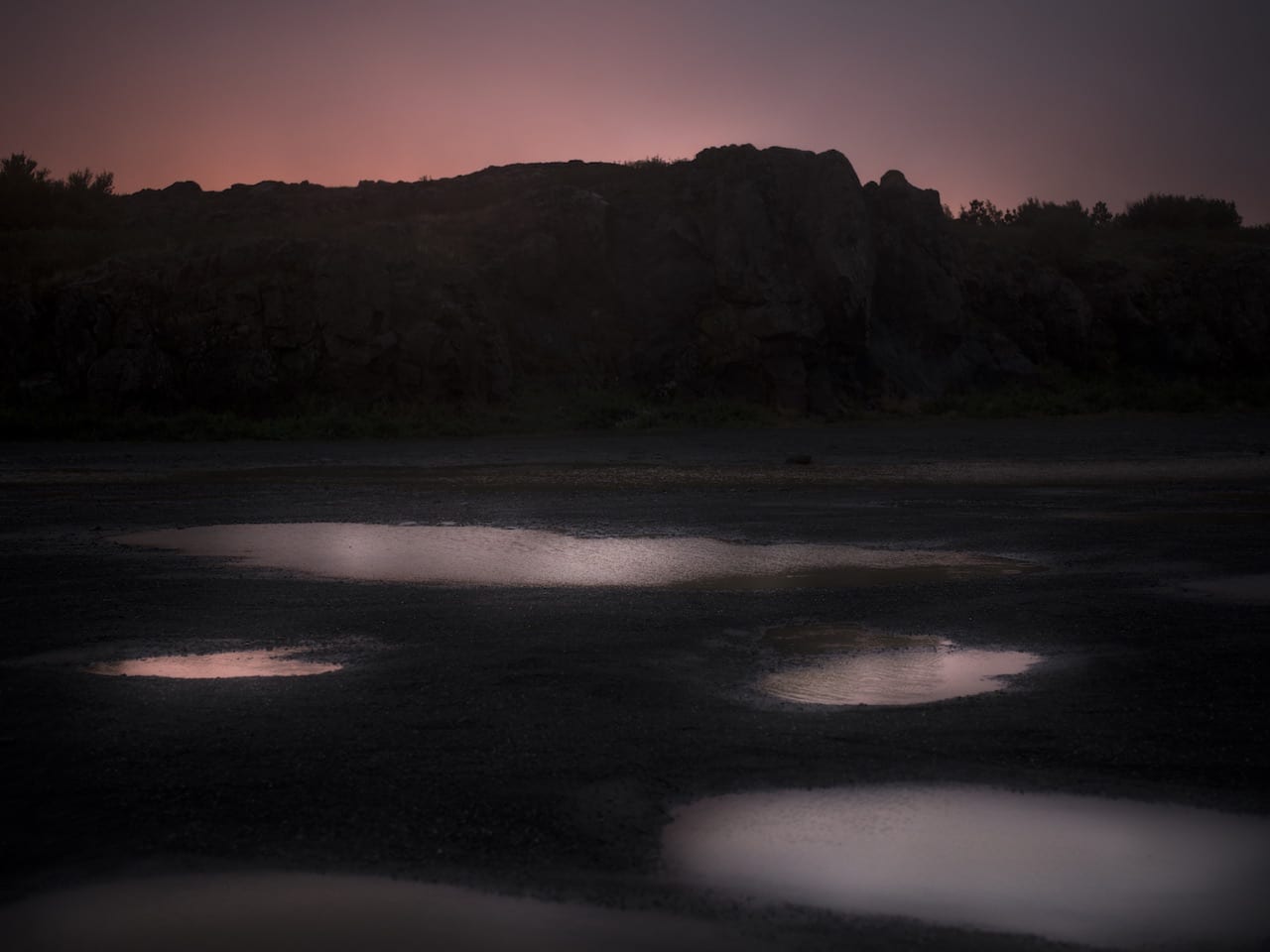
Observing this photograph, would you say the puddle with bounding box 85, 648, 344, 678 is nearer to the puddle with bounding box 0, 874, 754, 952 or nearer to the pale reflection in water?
the pale reflection in water

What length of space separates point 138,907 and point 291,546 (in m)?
9.05

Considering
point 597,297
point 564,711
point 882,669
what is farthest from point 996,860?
point 597,297

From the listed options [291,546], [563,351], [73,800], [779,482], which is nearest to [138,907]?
[73,800]

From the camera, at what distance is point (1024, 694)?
6594 millimetres

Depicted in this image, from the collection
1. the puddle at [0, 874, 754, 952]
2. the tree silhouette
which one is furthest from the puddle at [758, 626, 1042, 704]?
the tree silhouette

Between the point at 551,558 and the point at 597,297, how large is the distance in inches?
1311

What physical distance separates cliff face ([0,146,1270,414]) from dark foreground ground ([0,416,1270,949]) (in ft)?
75.2

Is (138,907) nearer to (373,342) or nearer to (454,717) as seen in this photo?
(454,717)


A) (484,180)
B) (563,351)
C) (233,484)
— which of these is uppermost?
(484,180)

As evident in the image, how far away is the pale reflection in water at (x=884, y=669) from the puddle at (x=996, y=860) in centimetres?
159

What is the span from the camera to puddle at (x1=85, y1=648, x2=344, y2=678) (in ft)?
23.5

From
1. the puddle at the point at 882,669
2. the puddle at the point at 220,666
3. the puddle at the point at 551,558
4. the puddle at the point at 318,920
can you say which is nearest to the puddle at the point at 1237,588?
the puddle at the point at 551,558

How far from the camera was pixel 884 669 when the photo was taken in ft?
23.8

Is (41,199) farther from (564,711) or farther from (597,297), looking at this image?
(564,711)
